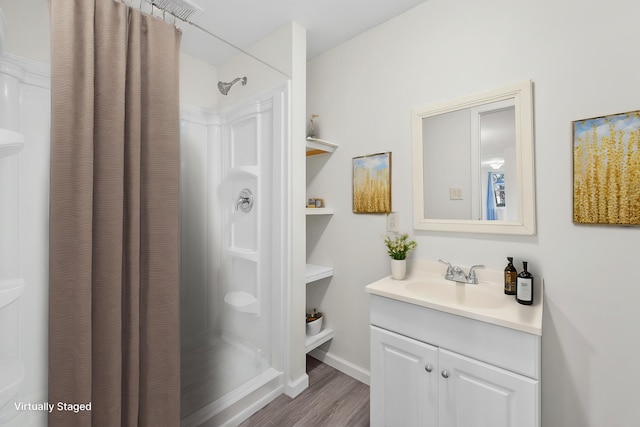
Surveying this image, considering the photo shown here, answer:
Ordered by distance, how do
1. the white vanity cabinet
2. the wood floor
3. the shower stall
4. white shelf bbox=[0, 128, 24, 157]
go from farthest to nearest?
the wood floor, the shower stall, the white vanity cabinet, white shelf bbox=[0, 128, 24, 157]

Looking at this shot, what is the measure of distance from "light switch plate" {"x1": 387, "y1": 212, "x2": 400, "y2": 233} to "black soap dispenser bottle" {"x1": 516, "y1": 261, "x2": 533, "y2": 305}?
0.71m

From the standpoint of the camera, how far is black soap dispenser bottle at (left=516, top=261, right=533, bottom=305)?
125 centimetres

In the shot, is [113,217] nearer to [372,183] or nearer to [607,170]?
[372,183]

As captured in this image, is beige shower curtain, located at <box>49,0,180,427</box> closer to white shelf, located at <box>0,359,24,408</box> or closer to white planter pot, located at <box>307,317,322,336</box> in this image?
white shelf, located at <box>0,359,24,408</box>

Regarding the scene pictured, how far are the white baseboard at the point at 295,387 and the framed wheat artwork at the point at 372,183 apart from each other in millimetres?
1224

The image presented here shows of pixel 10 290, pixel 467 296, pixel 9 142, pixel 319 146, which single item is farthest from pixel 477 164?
pixel 10 290

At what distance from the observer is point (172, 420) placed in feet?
3.87

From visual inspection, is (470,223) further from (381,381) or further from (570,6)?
(570,6)

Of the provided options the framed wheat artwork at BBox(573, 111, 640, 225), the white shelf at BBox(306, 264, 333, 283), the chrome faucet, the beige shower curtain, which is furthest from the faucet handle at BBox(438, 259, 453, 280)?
the beige shower curtain

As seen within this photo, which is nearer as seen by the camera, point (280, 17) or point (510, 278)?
point (510, 278)

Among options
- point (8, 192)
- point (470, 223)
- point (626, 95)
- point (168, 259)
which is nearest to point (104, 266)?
point (168, 259)

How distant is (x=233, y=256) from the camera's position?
150 cm

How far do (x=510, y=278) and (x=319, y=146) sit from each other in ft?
4.76

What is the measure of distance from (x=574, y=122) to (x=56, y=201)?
6.86 ft
